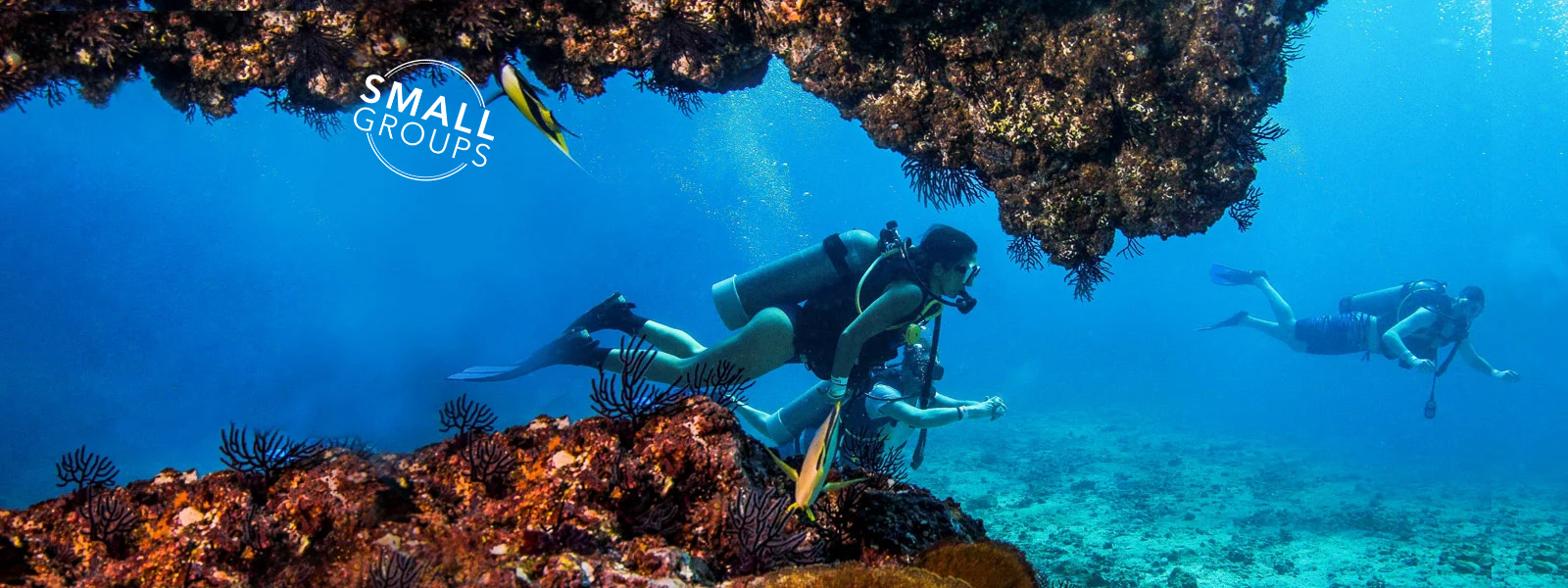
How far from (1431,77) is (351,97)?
109 metres

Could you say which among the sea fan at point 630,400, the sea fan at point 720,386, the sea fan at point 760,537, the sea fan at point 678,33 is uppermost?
the sea fan at point 678,33

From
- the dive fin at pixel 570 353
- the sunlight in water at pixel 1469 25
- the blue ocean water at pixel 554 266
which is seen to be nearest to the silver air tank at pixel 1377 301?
the blue ocean water at pixel 554 266

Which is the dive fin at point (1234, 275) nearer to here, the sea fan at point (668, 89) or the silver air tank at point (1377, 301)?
the silver air tank at point (1377, 301)

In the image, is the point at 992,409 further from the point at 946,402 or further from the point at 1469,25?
the point at 1469,25

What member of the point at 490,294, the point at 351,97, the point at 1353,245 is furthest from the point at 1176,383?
the point at 1353,245

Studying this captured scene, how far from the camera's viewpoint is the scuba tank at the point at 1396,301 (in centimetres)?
1672

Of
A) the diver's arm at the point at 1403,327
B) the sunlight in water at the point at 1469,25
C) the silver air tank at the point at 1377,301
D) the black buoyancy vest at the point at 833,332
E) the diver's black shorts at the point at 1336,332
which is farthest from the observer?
the sunlight in water at the point at 1469,25

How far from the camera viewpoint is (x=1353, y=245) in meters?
118

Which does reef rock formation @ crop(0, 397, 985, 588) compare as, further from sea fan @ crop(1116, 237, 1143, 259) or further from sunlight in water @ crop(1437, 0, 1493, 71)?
sunlight in water @ crop(1437, 0, 1493, 71)

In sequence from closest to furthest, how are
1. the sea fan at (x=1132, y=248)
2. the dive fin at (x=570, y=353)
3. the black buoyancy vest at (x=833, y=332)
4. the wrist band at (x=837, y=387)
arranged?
the sea fan at (x=1132, y=248) → the wrist band at (x=837, y=387) → the black buoyancy vest at (x=833, y=332) → the dive fin at (x=570, y=353)

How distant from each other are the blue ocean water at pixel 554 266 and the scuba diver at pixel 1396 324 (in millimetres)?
7531

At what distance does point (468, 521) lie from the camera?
2.18 metres

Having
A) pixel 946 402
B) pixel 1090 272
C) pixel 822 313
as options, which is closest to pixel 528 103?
pixel 1090 272

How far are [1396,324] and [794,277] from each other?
19.0m
